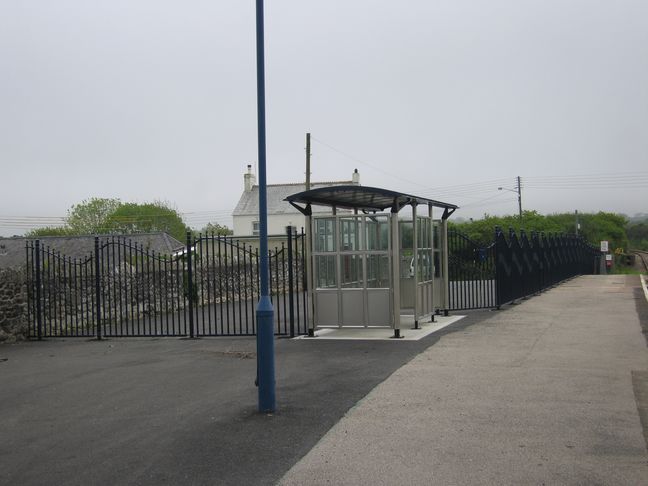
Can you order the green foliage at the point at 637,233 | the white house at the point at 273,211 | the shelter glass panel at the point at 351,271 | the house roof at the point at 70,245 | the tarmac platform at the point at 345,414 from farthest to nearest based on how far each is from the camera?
the green foliage at the point at 637,233 → the white house at the point at 273,211 → the house roof at the point at 70,245 → the shelter glass panel at the point at 351,271 → the tarmac platform at the point at 345,414

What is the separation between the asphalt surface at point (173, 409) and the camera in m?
5.68

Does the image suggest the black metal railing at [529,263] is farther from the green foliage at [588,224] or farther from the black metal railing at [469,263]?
the green foliage at [588,224]

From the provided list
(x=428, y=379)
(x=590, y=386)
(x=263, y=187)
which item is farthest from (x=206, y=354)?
(x=590, y=386)

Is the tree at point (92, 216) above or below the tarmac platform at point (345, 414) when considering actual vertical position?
above

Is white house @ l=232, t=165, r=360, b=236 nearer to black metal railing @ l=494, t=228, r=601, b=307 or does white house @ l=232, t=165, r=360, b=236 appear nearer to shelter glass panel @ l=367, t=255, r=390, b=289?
black metal railing @ l=494, t=228, r=601, b=307

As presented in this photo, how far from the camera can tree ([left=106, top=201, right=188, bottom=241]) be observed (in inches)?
3012

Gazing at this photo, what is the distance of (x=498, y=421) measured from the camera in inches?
265

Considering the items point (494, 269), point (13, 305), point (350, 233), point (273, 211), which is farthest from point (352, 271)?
point (273, 211)

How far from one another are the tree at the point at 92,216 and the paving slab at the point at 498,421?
6942 cm

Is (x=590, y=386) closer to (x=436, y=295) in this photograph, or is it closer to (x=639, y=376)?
(x=639, y=376)

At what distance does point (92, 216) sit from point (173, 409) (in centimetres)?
7338

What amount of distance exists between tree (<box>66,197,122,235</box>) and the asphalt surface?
65.3 metres

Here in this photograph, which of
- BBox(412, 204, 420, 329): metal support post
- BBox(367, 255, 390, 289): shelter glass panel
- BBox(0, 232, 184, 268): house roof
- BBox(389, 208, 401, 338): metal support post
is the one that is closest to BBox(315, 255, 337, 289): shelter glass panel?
BBox(367, 255, 390, 289): shelter glass panel

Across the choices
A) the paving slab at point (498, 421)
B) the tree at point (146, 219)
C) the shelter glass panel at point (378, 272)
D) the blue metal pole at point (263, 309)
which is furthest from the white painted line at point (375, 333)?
the tree at point (146, 219)
